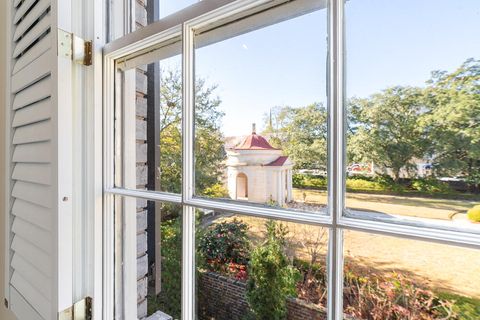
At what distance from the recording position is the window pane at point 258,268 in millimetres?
566

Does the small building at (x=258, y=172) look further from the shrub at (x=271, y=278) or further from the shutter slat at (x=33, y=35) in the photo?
the shutter slat at (x=33, y=35)

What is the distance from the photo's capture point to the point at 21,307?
96 cm

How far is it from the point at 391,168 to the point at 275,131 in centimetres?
24

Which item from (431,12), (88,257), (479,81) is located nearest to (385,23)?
(431,12)

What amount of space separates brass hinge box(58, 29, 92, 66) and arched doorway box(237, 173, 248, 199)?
1.99 ft

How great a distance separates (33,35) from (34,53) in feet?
0.21

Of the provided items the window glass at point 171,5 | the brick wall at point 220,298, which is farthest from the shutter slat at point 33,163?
the brick wall at point 220,298

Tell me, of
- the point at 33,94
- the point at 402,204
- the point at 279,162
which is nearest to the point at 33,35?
the point at 33,94

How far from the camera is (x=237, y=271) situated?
0.69 meters

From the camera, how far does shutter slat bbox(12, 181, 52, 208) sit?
0.84 metres

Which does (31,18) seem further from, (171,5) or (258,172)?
(258,172)

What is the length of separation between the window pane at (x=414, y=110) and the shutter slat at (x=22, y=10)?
3.39 feet

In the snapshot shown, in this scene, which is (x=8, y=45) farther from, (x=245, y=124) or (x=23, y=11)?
(x=245, y=124)

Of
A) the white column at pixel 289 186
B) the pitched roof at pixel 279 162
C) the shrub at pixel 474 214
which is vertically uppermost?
the pitched roof at pixel 279 162
